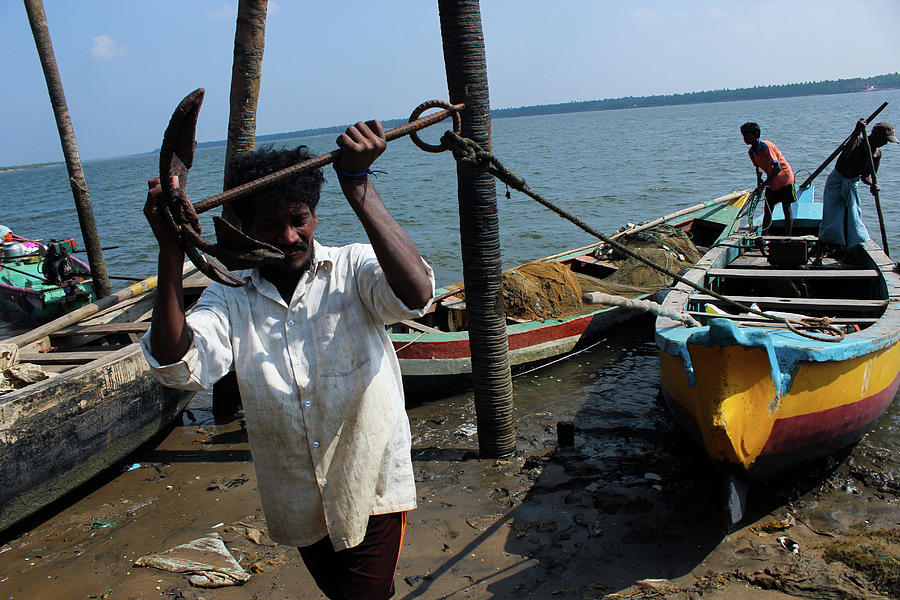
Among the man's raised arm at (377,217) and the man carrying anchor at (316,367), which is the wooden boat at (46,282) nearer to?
the man carrying anchor at (316,367)

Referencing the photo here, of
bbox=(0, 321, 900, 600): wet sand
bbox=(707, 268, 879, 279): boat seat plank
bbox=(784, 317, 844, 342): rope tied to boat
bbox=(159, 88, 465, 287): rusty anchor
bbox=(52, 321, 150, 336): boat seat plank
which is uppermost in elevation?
bbox=(159, 88, 465, 287): rusty anchor

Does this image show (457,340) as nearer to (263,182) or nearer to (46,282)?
(263,182)

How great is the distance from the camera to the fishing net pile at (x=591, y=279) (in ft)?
24.9

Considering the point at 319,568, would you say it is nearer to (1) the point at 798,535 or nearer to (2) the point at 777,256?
Result: (1) the point at 798,535

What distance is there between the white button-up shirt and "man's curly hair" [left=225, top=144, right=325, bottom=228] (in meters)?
0.19

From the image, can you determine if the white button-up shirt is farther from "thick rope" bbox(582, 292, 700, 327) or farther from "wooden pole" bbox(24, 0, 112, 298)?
"wooden pole" bbox(24, 0, 112, 298)

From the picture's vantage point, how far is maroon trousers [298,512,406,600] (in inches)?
80.4

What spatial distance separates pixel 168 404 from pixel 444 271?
875 centimetres

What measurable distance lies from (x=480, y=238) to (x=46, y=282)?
803cm

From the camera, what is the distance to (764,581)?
11.6 feet

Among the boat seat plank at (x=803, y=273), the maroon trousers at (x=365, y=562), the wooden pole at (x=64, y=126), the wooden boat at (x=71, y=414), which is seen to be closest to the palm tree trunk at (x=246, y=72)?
the wooden boat at (x=71, y=414)

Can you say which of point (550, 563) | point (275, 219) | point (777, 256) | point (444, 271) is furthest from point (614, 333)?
point (275, 219)

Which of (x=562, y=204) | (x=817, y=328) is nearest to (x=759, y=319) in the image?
(x=817, y=328)

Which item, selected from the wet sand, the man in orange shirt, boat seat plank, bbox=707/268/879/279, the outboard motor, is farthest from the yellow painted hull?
the outboard motor
